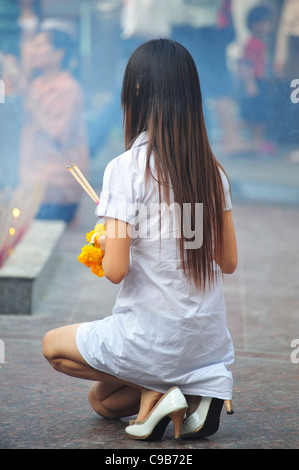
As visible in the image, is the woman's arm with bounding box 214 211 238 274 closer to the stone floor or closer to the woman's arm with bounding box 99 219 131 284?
the woman's arm with bounding box 99 219 131 284

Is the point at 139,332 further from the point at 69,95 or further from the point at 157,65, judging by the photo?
the point at 69,95

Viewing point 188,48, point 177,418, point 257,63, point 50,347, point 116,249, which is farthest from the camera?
point 257,63

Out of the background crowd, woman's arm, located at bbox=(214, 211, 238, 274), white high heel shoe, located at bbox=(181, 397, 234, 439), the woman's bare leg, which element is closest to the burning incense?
woman's arm, located at bbox=(214, 211, 238, 274)

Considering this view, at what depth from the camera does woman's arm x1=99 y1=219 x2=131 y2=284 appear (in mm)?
2588

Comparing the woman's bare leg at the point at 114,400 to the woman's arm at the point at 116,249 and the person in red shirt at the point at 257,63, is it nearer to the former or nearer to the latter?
the woman's arm at the point at 116,249

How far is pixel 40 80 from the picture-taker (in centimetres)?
736

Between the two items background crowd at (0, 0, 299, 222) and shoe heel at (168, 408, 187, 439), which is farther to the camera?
background crowd at (0, 0, 299, 222)

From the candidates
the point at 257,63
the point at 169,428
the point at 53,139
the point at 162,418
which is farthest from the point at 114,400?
the point at 257,63

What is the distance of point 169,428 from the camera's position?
3000 millimetres

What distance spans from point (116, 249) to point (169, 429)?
806 millimetres

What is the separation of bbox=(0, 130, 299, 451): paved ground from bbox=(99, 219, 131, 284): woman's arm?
0.63m

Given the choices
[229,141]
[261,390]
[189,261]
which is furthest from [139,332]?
[229,141]

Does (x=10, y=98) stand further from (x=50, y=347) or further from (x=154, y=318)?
(x=154, y=318)

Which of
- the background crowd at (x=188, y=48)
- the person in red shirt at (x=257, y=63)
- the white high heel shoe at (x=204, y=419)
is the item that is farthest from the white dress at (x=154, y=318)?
the person in red shirt at (x=257, y=63)
